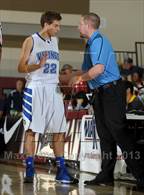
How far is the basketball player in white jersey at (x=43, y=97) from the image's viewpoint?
6176 millimetres

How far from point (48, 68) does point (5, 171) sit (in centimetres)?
220

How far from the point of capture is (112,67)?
6.07m

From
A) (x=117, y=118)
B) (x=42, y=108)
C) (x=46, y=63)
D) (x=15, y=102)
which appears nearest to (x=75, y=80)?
(x=46, y=63)

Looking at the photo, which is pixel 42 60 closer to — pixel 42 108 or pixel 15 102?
pixel 42 108

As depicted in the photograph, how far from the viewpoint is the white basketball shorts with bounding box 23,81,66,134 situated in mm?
6172

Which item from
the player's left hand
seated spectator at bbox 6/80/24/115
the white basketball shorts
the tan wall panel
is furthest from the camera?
the tan wall panel

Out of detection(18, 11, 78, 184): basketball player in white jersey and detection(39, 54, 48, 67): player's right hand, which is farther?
detection(18, 11, 78, 184): basketball player in white jersey

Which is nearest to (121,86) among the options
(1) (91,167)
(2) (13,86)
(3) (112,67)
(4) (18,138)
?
(3) (112,67)

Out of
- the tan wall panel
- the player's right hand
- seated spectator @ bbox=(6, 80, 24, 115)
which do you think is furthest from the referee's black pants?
the tan wall panel

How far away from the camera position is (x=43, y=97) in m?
6.23

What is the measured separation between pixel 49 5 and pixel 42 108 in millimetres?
10745

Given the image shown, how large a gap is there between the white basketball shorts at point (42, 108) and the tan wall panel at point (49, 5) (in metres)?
10.4

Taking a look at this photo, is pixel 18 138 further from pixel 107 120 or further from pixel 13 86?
pixel 13 86

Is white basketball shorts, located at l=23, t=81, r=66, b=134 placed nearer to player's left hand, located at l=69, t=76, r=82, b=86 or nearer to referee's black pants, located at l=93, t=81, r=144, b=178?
player's left hand, located at l=69, t=76, r=82, b=86
